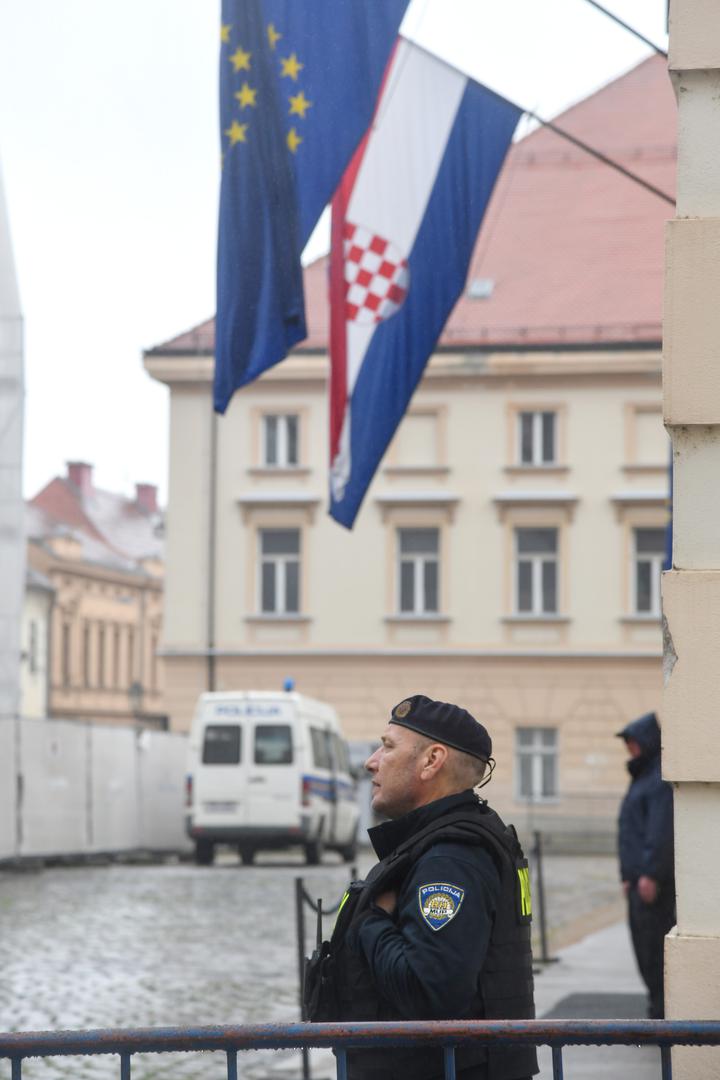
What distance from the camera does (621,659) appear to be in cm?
4597

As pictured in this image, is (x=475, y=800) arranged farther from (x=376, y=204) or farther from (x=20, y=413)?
(x=20, y=413)

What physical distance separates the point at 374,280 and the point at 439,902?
6.49 meters

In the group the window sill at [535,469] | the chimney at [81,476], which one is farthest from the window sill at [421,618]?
the chimney at [81,476]

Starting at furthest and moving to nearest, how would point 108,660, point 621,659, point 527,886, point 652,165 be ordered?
point 108,660 < point 652,165 < point 621,659 < point 527,886

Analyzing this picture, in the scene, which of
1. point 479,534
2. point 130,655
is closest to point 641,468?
point 479,534

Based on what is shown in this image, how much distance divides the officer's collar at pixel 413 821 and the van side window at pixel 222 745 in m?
27.8

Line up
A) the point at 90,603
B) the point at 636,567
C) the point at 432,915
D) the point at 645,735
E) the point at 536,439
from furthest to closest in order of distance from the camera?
the point at 90,603, the point at 536,439, the point at 636,567, the point at 645,735, the point at 432,915

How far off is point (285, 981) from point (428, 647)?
107 feet

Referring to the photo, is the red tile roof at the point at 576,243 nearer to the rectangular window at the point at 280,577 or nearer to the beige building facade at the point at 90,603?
the rectangular window at the point at 280,577

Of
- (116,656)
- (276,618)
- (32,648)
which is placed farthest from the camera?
(116,656)

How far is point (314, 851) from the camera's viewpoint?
3250 cm

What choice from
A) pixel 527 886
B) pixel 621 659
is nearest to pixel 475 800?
pixel 527 886

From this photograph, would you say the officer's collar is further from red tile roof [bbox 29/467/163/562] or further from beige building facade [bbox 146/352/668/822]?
red tile roof [bbox 29/467/163/562]

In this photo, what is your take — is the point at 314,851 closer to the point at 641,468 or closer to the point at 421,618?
the point at 421,618
